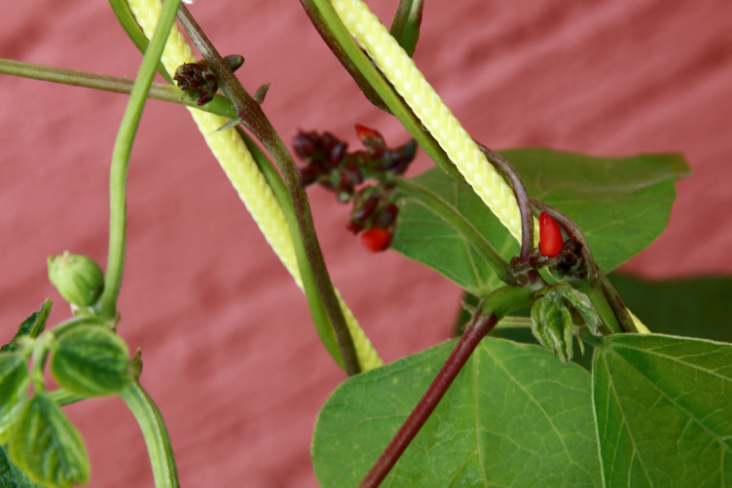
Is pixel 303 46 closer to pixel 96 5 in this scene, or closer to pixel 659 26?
pixel 96 5

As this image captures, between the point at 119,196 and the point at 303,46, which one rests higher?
the point at 303,46

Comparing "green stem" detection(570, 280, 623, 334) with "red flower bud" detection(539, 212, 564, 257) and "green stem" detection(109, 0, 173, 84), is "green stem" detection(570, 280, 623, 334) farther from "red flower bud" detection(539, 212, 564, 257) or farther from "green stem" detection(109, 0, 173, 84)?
"green stem" detection(109, 0, 173, 84)

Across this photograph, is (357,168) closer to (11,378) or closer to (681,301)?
(11,378)

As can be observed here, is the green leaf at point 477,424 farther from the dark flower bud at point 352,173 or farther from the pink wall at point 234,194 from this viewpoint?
the pink wall at point 234,194

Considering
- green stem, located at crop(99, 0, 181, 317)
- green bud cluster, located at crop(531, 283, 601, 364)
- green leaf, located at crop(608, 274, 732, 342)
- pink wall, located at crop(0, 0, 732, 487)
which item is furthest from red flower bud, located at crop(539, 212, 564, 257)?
pink wall, located at crop(0, 0, 732, 487)

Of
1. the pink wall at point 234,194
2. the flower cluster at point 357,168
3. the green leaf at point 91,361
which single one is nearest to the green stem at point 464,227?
the flower cluster at point 357,168

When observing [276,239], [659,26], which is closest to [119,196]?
[276,239]

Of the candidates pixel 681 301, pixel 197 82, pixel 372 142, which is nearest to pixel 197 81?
pixel 197 82
